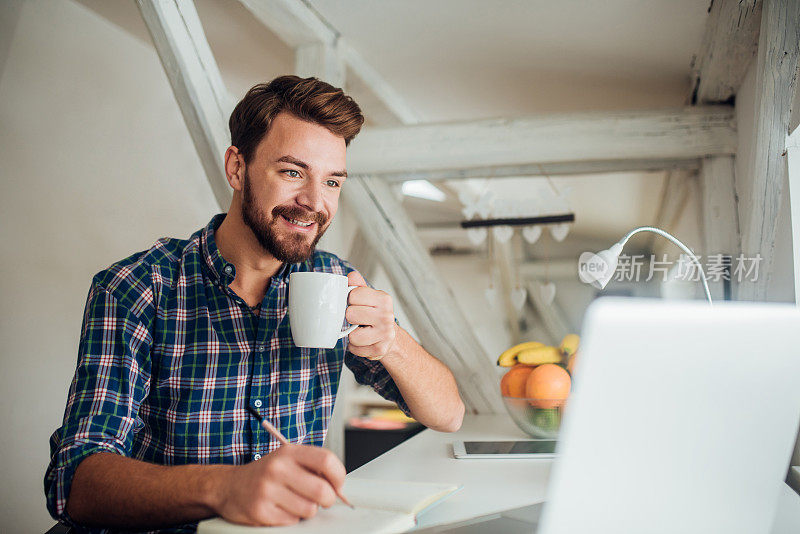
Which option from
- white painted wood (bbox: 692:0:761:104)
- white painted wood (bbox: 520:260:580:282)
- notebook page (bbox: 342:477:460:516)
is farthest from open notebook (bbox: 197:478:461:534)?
white painted wood (bbox: 520:260:580:282)

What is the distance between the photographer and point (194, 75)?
167 cm

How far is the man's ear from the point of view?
140 centimetres

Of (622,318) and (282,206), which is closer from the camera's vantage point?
(622,318)

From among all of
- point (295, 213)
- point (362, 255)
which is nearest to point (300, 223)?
point (295, 213)

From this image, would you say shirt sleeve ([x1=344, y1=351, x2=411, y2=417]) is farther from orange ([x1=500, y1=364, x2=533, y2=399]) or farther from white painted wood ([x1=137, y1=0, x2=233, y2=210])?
white painted wood ([x1=137, y1=0, x2=233, y2=210])

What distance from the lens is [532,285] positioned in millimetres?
7020

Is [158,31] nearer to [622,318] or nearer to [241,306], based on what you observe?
[241,306]

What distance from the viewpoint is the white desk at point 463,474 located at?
94cm

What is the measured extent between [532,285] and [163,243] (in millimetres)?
6072

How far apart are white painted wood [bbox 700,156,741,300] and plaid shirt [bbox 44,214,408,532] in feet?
4.20

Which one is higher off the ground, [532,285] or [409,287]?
[532,285]

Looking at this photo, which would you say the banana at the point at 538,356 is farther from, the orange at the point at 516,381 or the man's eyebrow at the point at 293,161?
the man's eyebrow at the point at 293,161

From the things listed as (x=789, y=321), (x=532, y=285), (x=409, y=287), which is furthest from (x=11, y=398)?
(x=532, y=285)

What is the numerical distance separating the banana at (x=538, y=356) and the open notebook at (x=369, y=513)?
29.9 inches
